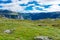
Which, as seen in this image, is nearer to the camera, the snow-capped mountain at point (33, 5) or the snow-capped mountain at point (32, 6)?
the snow-capped mountain at point (33, 5)

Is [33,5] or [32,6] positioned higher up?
[33,5]

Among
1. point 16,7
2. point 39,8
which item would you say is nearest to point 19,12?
point 16,7

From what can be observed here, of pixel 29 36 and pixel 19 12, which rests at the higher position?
pixel 29 36

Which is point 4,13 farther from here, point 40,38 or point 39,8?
point 40,38

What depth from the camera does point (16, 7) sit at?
111562 mm

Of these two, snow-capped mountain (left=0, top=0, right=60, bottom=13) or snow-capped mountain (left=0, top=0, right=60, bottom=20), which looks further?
snow-capped mountain (left=0, top=0, right=60, bottom=20)

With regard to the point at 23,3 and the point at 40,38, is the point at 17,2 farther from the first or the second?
the point at 40,38

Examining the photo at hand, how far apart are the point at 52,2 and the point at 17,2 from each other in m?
18.4

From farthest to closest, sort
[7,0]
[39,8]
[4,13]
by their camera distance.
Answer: [4,13]
[39,8]
[7,0]

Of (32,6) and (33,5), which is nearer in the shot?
(33,5)

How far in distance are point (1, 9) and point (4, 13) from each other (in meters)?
10.7

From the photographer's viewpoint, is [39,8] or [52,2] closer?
[39,8]

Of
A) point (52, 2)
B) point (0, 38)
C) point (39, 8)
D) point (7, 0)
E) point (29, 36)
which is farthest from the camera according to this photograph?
point (52, 2)

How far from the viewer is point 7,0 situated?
96.2 metres
